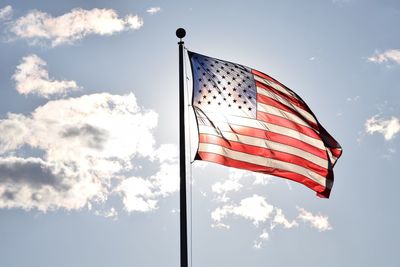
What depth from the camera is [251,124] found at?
60.4 ft

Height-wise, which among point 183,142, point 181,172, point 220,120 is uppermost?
point 220,120

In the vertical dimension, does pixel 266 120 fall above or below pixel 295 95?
below

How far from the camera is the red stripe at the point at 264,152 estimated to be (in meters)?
17.2

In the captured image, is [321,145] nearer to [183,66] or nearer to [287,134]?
[287,134]

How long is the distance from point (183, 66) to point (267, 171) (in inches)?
180

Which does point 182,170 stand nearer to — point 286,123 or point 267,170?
point 267,170

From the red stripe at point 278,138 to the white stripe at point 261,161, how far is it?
0.80 metres

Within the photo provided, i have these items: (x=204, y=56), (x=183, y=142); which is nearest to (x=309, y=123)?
(x=204, y=56)

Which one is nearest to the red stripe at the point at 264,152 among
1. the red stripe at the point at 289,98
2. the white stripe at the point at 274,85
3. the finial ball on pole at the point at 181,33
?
the red stripe at the point at 289,98

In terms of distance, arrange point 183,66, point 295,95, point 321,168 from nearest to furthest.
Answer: point 183,66 < point 321,168 < point 295,95

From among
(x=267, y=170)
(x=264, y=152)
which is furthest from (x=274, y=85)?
(x=267, y=170)

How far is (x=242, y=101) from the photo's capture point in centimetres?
1891

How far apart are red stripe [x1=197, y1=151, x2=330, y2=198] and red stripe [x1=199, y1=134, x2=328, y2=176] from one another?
43cm

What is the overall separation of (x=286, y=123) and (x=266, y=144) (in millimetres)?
1419
